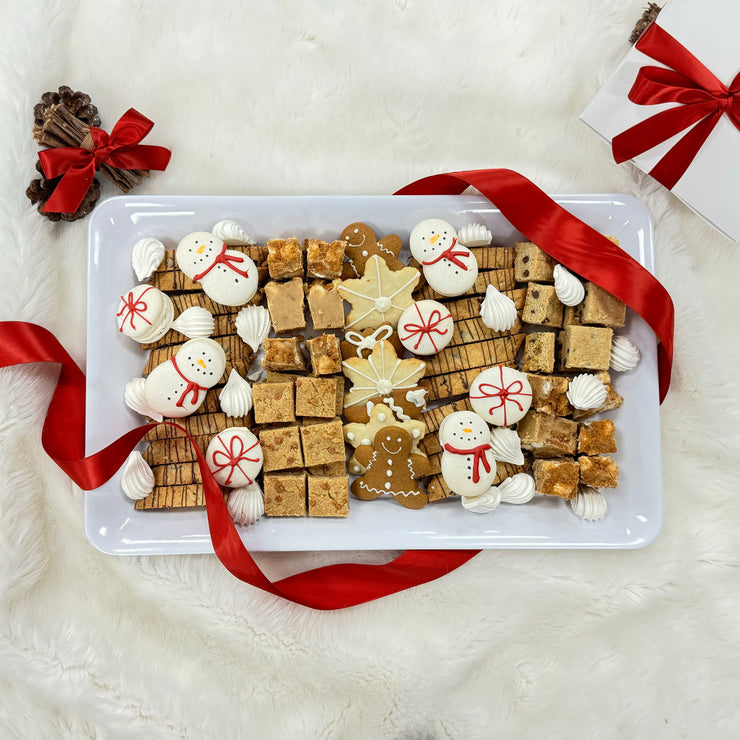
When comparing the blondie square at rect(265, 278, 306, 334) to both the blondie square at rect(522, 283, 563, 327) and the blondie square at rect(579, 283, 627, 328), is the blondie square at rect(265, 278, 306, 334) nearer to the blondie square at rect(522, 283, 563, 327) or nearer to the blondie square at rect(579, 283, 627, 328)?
the blondie square at rect(522, 283, 563, 327)

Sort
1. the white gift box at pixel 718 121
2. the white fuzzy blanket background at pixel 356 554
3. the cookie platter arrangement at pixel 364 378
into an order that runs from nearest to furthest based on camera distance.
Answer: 1. the white gift box at pixel 718 121
2. the cookie platter arrangement at pixel 364 378
3. the white fuzzy blanket background at pixel 356 554

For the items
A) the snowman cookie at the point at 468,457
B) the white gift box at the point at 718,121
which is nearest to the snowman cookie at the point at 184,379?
→ the snowman cookie at the point at 468,457

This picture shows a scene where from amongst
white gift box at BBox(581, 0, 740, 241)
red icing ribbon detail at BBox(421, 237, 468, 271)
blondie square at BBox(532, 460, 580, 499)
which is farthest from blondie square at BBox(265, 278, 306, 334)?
white gift box at BBox(581, 0, 740, 241)

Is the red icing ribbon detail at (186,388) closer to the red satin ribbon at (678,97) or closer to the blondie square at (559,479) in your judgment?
the blondie square at (559,479)

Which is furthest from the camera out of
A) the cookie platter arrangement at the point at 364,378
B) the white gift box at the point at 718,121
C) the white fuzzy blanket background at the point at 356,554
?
the white fuzzy blanket background at the point at 356,554

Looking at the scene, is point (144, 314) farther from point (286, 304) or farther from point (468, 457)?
point (468, 457)

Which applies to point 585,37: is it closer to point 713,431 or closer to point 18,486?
point 713,431
